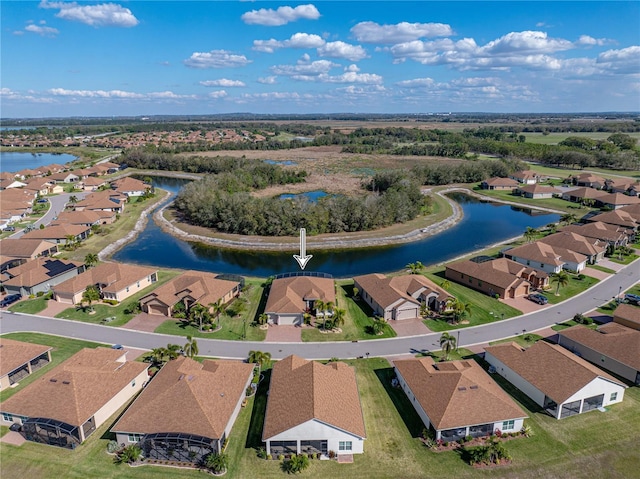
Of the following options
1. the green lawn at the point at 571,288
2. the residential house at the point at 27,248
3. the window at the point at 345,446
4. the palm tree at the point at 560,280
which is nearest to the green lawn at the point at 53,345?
the residential house at the point at 27,248

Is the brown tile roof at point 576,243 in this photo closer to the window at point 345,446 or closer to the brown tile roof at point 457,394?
the brown tile roof at point 457,394

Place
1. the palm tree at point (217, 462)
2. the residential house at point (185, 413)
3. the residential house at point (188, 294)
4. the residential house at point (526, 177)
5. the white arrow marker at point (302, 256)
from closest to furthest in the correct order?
1. the palm tree at point (217, 462)
2. the residential house at point (185, 413)
3. the white arrow marker at point (302, 256)
4. the residential house at point (188, 294)
5. the residential house at point (526, 177)

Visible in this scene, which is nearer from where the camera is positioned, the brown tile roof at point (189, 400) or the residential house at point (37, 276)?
the brown tile roof at point (189, 400)

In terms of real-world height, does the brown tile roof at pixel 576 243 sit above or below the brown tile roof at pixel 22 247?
above

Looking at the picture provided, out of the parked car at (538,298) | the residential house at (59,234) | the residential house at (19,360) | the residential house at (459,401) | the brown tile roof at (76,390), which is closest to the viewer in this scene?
the residential house at (459,401)

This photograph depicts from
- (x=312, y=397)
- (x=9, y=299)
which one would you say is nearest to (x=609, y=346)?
(x=312, y=397)

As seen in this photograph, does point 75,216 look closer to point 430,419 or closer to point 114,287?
point 114,287

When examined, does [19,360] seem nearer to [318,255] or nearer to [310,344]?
[310,344]
